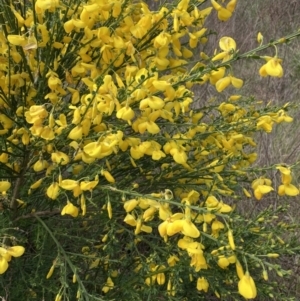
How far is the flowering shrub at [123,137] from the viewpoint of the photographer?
144 centimetres

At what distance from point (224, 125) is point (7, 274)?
1.01 meters

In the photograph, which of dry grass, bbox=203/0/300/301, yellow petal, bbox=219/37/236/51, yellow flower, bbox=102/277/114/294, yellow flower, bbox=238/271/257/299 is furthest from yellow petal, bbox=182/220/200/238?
dry grass, bbox=203/0/300/301

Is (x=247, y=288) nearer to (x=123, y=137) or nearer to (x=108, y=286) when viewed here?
(x=123, y=137)

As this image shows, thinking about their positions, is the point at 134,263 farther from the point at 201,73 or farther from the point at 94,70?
the point at 201,73

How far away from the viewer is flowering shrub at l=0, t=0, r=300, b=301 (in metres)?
1.44

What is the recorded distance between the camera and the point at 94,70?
1733mm

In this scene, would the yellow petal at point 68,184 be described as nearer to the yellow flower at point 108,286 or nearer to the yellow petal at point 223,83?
the yellow petal at point 223,83

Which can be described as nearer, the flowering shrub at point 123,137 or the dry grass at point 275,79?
the flowering shrub at point 123,137

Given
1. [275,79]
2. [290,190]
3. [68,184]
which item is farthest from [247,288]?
[275,79]

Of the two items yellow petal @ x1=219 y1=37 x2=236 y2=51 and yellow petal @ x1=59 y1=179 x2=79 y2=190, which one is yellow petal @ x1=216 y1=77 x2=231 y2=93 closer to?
yellow petal @ x1=219 y1=37 x2=236 y2=51

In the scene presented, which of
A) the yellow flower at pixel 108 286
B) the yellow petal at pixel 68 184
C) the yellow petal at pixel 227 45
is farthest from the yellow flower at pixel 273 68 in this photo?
the yellow flower at pixel 108 286

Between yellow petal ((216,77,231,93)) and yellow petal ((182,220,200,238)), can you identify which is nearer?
yellow petal ((182,220,200,238))

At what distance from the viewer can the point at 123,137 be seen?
1.59 metres

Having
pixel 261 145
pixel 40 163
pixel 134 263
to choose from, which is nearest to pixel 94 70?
pixel 40 163
